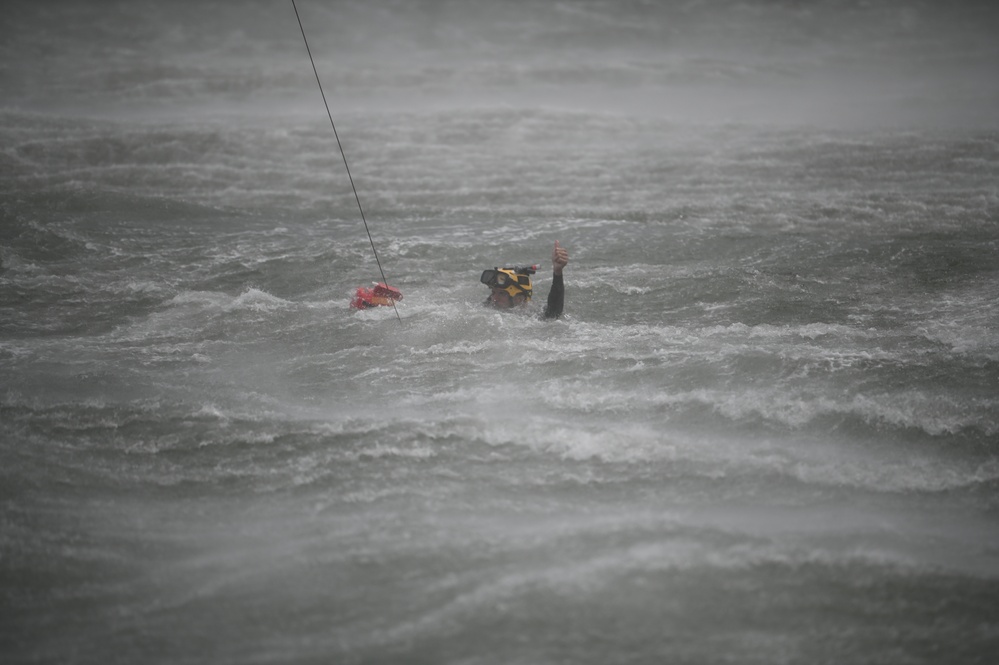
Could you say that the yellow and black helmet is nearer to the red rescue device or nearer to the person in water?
the person in water

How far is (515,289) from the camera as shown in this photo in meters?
6.39

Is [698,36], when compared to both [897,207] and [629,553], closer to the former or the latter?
[897,207]

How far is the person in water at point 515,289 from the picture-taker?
6.20m

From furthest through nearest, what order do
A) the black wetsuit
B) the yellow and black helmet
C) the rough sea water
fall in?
1. the yellow and black helmet
2. the black wetsuit
3. the rough sea water

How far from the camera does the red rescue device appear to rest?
260 inches

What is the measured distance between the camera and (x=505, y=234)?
339 inches

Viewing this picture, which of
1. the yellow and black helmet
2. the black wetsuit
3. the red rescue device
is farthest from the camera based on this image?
the red rescue device

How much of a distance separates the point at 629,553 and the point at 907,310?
3.75 metres

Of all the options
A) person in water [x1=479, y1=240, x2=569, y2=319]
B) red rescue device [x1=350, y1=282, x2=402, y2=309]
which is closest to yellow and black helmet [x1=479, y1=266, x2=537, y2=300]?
person in water [x1=479, y1=240, x2=569, y2=319]

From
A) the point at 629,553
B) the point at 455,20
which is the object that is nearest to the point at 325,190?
the point at 629,553

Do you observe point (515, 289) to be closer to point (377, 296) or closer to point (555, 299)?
point (555, 299)

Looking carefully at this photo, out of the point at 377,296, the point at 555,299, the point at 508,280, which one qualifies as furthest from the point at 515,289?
the point at 377,296

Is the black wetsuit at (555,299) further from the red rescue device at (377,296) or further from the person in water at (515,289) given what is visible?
the red rescue device at (377,296)

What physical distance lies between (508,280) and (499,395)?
122cm
